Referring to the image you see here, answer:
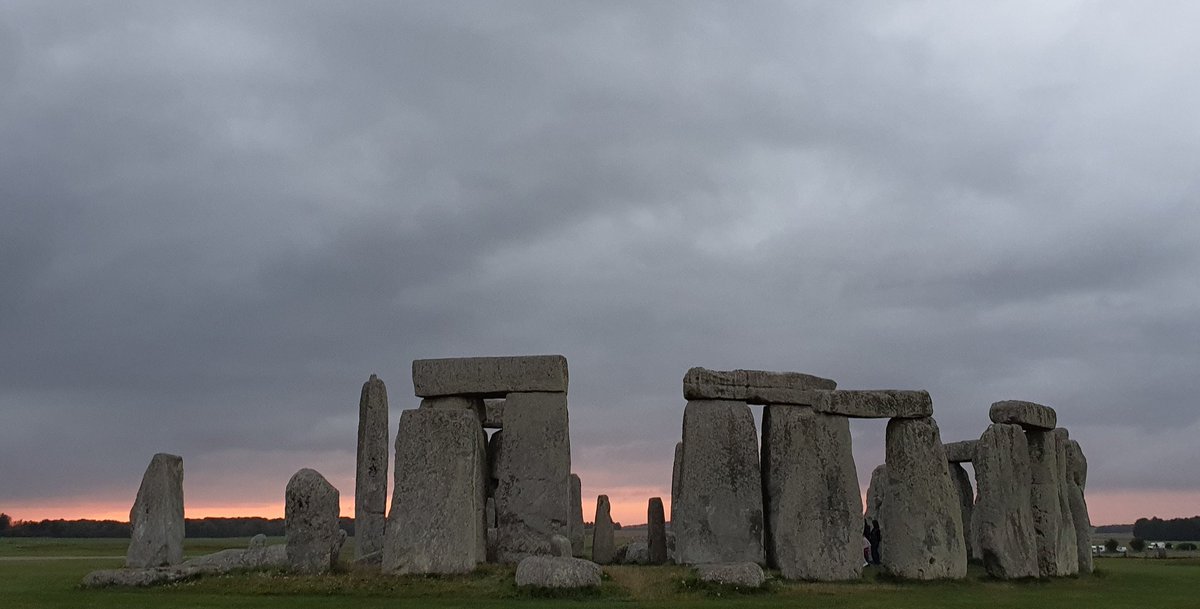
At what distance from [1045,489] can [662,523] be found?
751cm

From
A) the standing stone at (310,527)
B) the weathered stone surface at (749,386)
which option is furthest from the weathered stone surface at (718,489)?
the standing stone at (310,527)

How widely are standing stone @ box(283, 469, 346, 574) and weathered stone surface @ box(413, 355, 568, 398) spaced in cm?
308

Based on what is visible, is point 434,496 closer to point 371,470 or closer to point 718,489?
point 718,489

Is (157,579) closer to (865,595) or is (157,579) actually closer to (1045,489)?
(865,595)

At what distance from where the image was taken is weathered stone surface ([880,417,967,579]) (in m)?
17.1

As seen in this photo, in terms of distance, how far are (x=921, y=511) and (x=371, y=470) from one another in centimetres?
1168

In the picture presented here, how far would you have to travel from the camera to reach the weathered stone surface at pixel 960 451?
74.6ft

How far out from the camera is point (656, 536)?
824 inches

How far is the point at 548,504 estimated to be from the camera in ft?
63.0

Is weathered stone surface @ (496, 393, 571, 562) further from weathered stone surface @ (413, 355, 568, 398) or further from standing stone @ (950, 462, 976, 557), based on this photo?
standing stone @ (950, 462, 976, 557)

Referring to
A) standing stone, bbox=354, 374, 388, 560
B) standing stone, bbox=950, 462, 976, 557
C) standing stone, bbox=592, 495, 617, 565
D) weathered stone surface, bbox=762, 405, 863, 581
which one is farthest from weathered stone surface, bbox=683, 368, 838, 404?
standing stone, bbox=354, 374, 388, 560

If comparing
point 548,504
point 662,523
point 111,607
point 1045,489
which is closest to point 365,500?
point 548,504

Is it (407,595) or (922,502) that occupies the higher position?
(922,502)

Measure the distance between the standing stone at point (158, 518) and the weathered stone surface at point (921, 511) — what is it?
1290 centimetres
